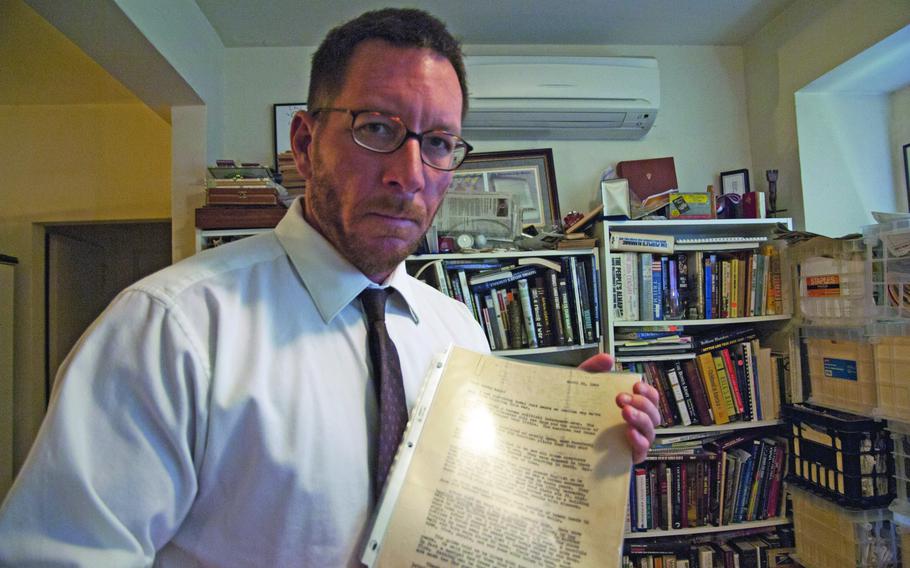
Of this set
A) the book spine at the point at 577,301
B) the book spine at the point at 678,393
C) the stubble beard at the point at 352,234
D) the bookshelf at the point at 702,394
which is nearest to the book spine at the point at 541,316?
the book spine at the point at 577,301

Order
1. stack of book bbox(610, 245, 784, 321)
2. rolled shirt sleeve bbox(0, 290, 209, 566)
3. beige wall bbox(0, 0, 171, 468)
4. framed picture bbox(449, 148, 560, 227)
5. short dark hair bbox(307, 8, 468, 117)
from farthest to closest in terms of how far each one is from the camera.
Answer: beige wall bbox(0, 0, 171, 468) < framed picture bbox(449, 148, 560, 227) < stack of book bbox(610, 245, 784, 321) < short dark hair bbox(307, 8, 468, 117) < rolled shirt sleeve bbox(0, 290, 209, 566)

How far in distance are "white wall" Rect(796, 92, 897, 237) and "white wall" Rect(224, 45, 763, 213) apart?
0.27 meters

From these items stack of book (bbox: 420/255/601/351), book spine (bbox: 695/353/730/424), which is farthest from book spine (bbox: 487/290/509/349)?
book spine (bbox: 695/353/730/424)

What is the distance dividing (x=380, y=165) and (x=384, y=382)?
1.02ft

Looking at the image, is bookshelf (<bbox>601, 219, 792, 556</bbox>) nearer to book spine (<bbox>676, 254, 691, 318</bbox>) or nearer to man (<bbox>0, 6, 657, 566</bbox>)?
book spine (<bbox>676, 254, 691, 318</bbox>)

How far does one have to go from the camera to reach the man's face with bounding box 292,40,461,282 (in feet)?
2.10

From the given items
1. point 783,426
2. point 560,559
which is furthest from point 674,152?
point 560,559

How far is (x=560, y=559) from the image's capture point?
496mm

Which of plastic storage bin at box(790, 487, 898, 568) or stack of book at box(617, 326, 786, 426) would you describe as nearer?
plastic storage bin at box(790, 487, 898, 568)

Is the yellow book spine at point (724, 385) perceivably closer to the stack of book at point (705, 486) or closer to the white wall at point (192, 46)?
the stack of book at point (705, 486)

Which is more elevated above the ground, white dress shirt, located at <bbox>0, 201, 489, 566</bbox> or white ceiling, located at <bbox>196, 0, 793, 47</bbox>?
white ceiling, located at <bbox>196, 0, 793, 47</bbox>

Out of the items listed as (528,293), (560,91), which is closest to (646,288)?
(528,293)

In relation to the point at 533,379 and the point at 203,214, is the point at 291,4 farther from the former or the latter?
the point at 533,379

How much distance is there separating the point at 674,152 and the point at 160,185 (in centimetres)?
285
